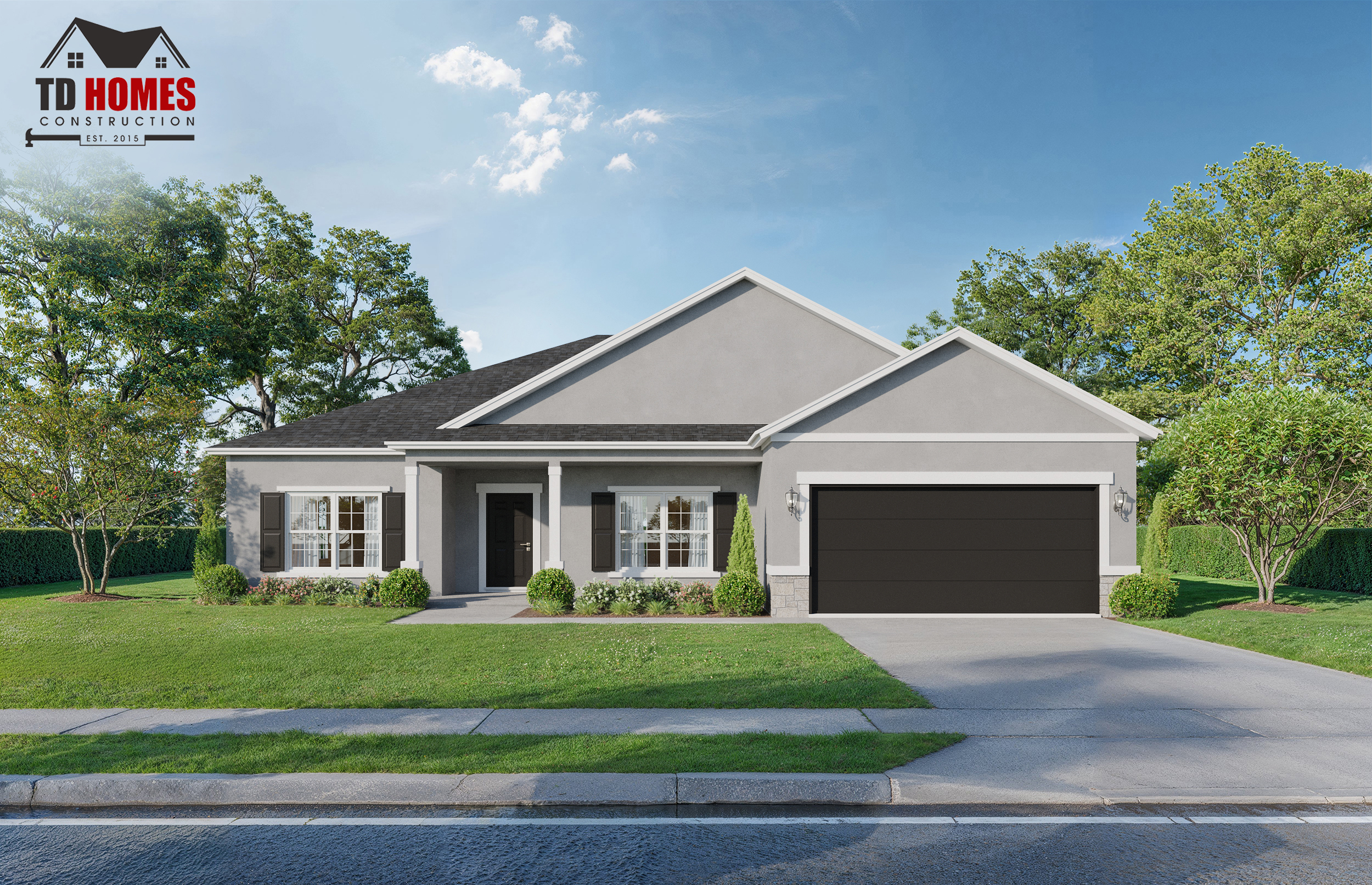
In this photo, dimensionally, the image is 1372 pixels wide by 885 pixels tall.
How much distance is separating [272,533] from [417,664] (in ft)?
33.3

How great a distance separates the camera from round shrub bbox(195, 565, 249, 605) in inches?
634

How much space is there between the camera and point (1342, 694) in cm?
800

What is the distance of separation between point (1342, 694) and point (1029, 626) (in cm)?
512

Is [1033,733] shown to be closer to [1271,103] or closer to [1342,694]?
[1342,694]

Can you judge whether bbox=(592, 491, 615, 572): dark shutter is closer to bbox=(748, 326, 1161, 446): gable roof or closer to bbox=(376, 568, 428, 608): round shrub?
bbox=(376, 568, 428, 608): round shrub

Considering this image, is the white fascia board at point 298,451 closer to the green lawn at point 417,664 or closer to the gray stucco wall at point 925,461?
the green lawn at point 417,664

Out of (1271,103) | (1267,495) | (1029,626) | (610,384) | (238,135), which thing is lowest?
(1029,626)

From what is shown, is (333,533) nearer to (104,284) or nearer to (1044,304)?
(104,284)

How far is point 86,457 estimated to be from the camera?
57.7 ft

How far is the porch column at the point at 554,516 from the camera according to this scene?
15.1 meters

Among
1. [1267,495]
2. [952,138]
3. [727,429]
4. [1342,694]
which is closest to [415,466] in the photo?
[727,429]

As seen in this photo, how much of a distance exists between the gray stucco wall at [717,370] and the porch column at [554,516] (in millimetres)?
1926

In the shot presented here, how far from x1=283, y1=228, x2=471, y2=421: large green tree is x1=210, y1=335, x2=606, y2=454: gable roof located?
1515cm

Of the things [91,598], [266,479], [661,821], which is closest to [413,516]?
[266,479]
